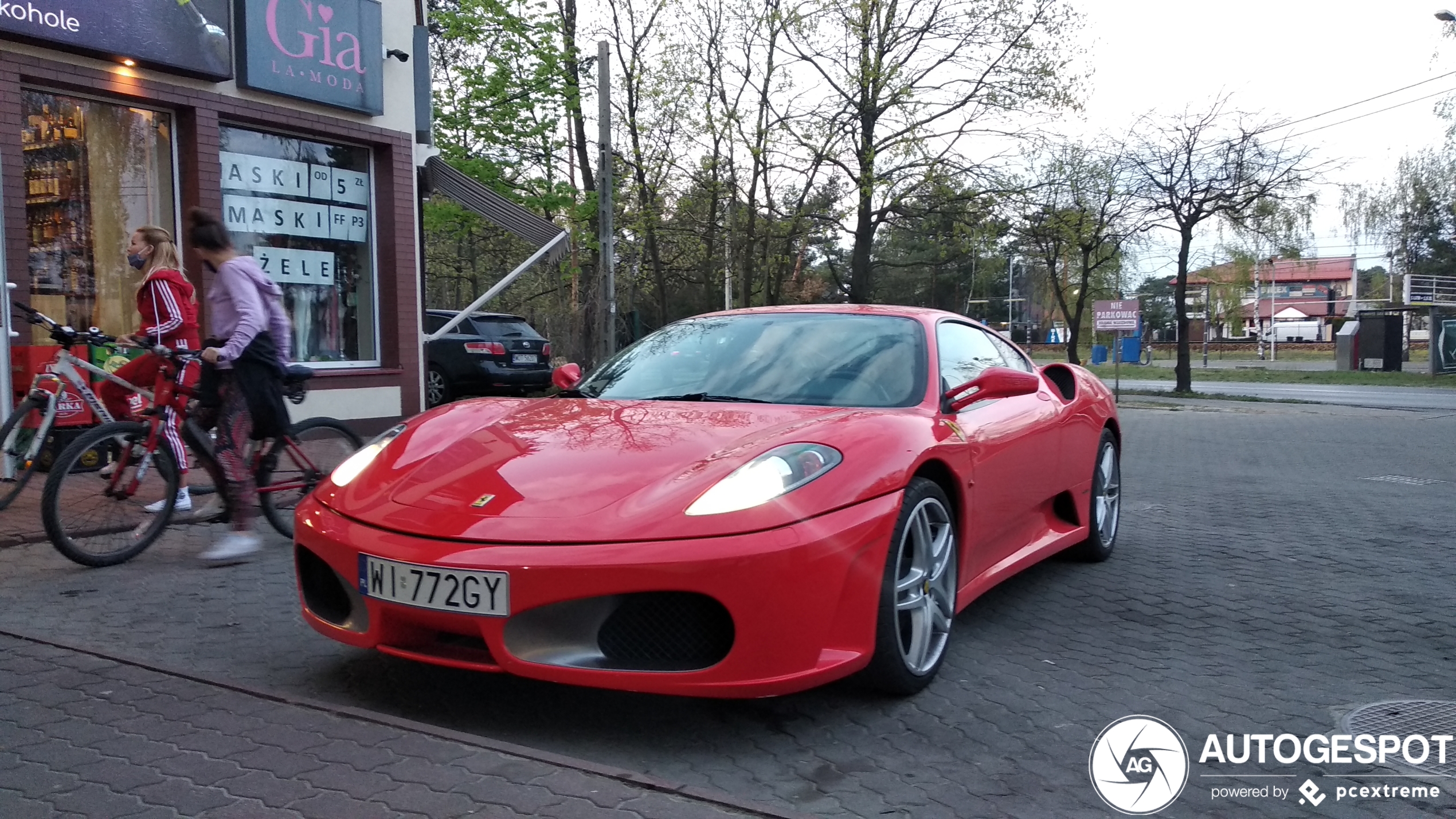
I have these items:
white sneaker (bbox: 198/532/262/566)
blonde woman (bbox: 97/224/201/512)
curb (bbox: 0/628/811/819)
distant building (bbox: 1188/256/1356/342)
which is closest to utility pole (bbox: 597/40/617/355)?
blonde woman (bbox: 97/224/201/512)

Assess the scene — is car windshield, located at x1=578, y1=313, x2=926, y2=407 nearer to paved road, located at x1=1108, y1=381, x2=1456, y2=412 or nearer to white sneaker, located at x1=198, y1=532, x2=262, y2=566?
white sneaker, located at x1=198, y1=532, x2=262, y2=566

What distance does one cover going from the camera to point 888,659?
312 centimetres

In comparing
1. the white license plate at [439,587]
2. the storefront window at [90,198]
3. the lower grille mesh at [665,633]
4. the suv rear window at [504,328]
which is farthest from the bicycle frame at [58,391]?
the suv rear window at [504,328]

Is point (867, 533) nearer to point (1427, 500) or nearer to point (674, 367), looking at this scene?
point (674, 367)

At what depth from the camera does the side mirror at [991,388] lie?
3.73 meters

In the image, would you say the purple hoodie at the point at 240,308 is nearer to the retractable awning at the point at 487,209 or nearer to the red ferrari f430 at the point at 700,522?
the red ferrari f430 at the point at 700,522

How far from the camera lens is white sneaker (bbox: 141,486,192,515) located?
16.8 ft

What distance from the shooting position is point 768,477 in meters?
2.98

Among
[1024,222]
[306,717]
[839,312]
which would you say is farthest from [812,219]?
[306,717]

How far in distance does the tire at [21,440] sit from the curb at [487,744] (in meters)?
2.18

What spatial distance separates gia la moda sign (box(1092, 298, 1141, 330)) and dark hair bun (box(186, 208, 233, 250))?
24.0 metres

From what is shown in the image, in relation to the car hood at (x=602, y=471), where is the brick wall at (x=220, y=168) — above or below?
above

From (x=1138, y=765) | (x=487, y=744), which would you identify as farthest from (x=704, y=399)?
(x=1138, y=765)

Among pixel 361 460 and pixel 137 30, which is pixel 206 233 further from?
pixel 137 30
